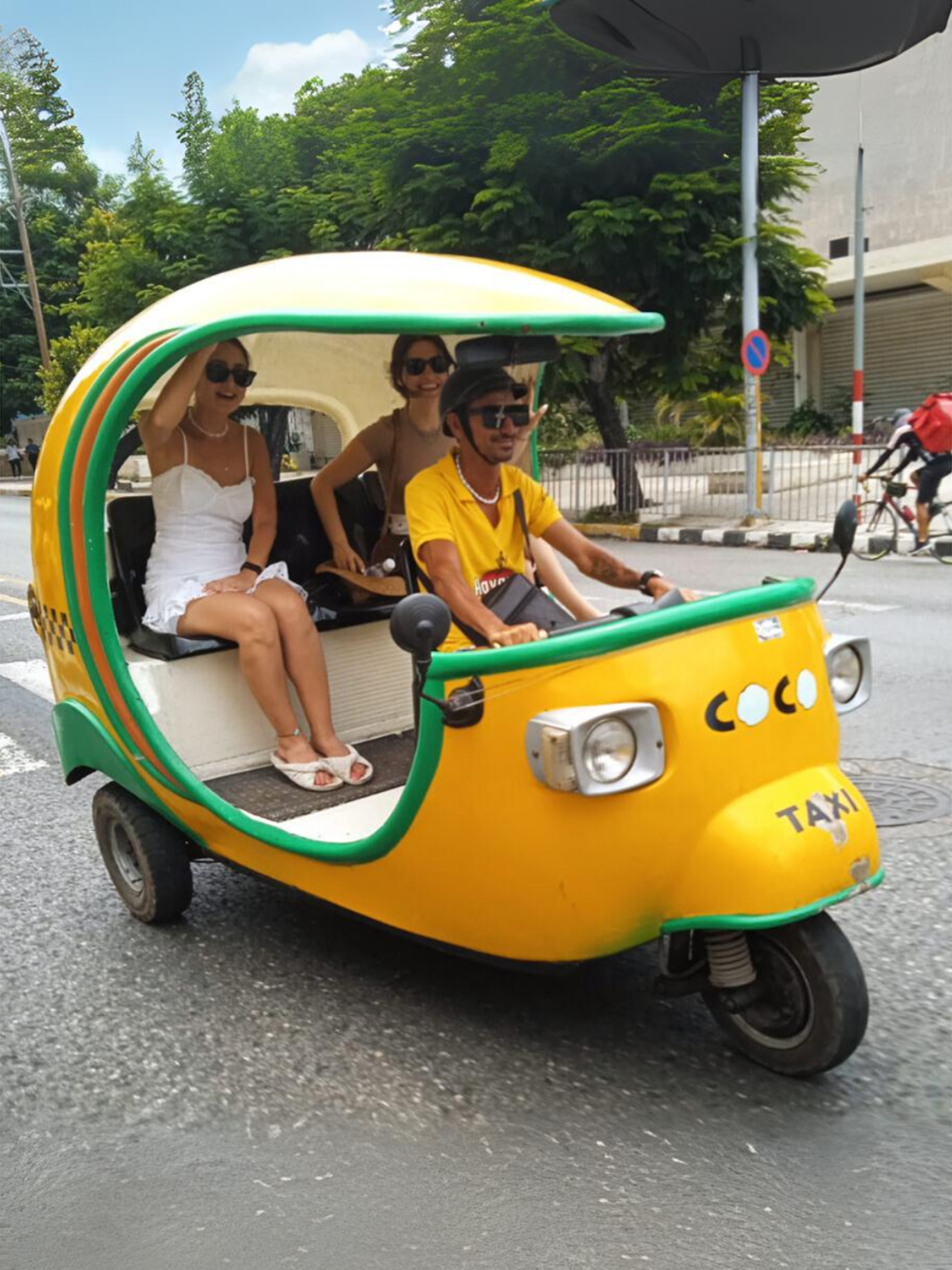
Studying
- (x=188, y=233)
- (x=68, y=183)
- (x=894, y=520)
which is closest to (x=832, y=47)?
(x=894, y=520)

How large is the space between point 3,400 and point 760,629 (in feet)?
159

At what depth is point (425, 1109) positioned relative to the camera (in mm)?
2691

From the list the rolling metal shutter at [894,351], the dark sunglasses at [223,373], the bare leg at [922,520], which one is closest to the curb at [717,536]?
the bare leg at [922,520]

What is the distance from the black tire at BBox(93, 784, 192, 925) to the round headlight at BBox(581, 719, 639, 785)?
1.82m

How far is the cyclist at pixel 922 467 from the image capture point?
11.3 meters

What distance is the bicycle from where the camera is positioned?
39.1 feet

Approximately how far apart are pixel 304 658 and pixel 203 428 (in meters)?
0.88

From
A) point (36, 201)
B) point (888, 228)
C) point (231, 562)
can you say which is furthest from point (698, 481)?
point (36, 201)

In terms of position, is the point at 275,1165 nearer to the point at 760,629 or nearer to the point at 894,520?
the point at 760,629

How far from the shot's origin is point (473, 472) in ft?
11.1

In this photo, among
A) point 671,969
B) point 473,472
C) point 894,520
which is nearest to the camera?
point 671,969

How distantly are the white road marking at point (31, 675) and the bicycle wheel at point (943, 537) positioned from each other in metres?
8.23

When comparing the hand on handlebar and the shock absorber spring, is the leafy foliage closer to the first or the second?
the hand on handlebar

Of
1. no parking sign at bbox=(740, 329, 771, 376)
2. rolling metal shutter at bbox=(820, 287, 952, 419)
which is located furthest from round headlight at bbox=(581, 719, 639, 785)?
rolling metal shutter at bbox=(820, 287, 952, 419)
